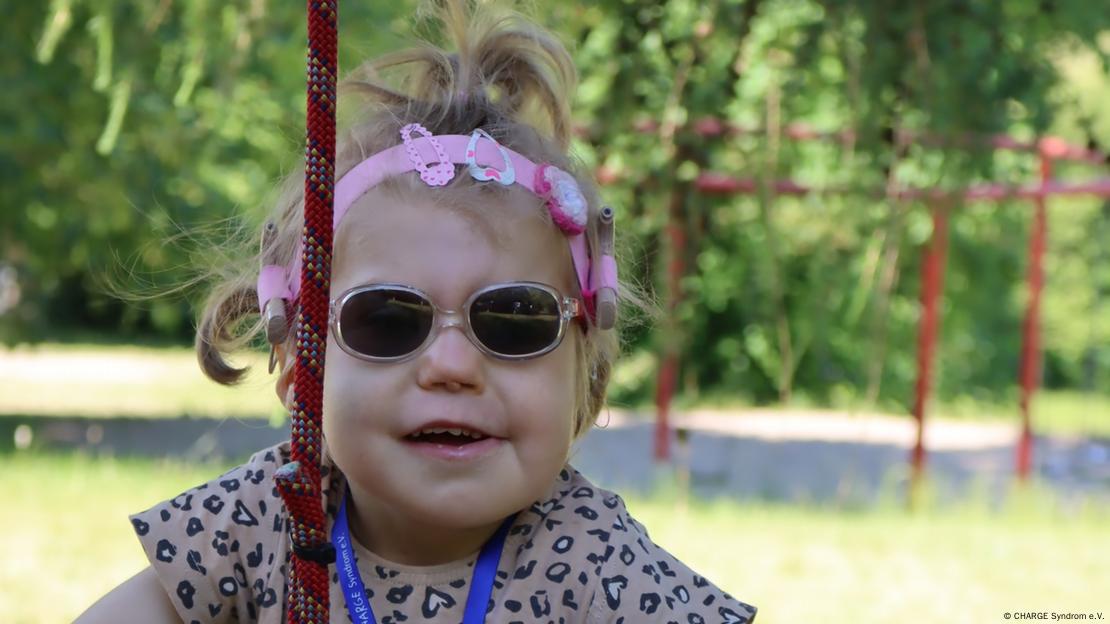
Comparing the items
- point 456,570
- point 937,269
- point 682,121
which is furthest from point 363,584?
point 937,269

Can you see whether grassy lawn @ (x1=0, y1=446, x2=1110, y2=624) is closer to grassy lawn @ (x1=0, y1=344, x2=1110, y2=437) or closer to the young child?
grassy lawn @ (x1=0, y1=344, x2=1110, y2=437)

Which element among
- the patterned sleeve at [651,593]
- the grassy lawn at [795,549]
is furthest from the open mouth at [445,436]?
the grassy lawn at [795,549]

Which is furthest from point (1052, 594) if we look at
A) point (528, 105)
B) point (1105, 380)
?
point (1105, 380)

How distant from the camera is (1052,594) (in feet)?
15.3

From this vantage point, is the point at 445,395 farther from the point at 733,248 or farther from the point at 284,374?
the point at 733,248

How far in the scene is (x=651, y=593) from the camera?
5.75 ft

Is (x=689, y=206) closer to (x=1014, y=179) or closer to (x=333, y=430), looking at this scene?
(x=1014, y=179)

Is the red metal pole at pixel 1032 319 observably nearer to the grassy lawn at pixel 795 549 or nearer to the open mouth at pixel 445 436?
the grassy lawn at pixel 795 549

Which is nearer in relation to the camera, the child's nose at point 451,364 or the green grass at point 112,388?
the child's nose at point 451,364

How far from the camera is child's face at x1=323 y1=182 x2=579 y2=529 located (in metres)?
1.70

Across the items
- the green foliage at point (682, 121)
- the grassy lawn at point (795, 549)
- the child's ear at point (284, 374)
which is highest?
the green foliage at point (682, 121)

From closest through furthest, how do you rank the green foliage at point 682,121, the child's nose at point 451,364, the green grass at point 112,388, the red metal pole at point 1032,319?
1. the child's nose at point 451,364
2. the green foliage at point 682,121
3. the red metal pole at point 1032,319
4. the green grass at point 112,388

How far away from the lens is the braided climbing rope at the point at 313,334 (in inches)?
55.6

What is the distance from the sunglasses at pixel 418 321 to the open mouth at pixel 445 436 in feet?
0.33
